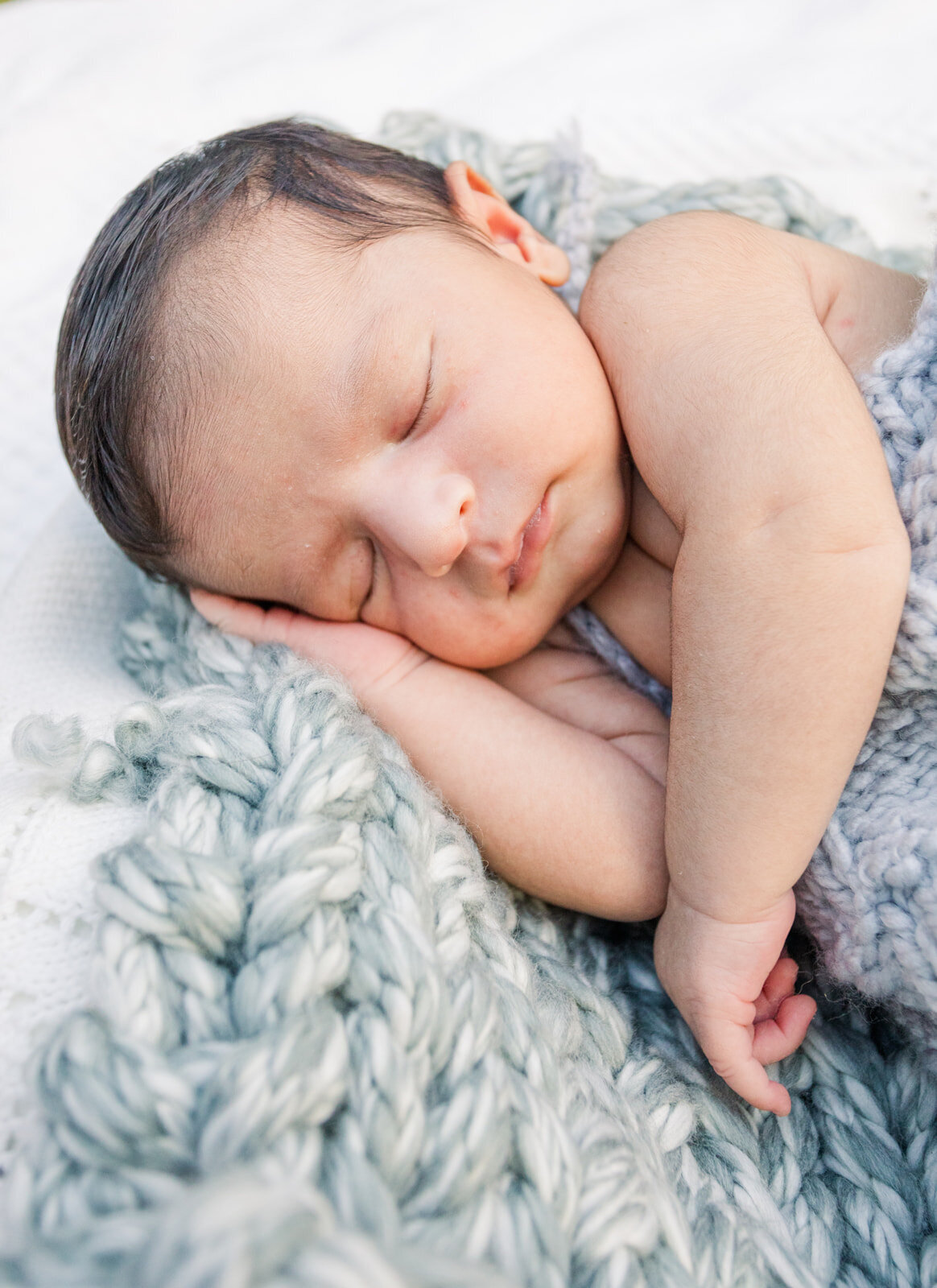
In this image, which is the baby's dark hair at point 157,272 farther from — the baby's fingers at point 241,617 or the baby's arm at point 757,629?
the baby's arm at point 757,629

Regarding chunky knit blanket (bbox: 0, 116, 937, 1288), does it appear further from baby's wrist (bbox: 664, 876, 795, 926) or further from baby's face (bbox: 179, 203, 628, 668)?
baby's face (bbox: 179, 203, 628, 668)

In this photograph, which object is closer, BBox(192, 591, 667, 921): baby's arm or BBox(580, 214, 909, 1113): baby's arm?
BBox(580, 214, 909, 1113): baby's arm

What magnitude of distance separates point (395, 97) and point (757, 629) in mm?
1236

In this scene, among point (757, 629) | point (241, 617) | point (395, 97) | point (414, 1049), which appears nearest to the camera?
point (414, 1049)

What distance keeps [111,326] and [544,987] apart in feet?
2.41

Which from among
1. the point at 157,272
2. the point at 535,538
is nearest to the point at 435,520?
the point at 535,538

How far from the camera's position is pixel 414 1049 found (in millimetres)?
576

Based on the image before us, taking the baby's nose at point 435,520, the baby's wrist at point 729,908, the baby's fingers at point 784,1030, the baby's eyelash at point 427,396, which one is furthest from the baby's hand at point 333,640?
the baby's fingers at point 784,1030

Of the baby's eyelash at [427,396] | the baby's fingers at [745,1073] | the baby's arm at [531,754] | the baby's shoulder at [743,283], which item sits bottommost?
the baby's fingers at [745,1073]

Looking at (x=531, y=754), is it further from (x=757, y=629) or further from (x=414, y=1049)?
(x=414, y=1049)

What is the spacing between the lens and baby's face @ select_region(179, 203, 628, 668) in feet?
2.97

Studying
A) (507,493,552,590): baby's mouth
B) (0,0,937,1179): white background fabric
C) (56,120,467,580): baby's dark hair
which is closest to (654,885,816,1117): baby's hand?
(507,493,552,590): baby's mouth

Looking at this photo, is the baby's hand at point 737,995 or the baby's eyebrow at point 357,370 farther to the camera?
the baby's eyebrow at point 357,370

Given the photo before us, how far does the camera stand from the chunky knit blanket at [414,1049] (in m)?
0.50
